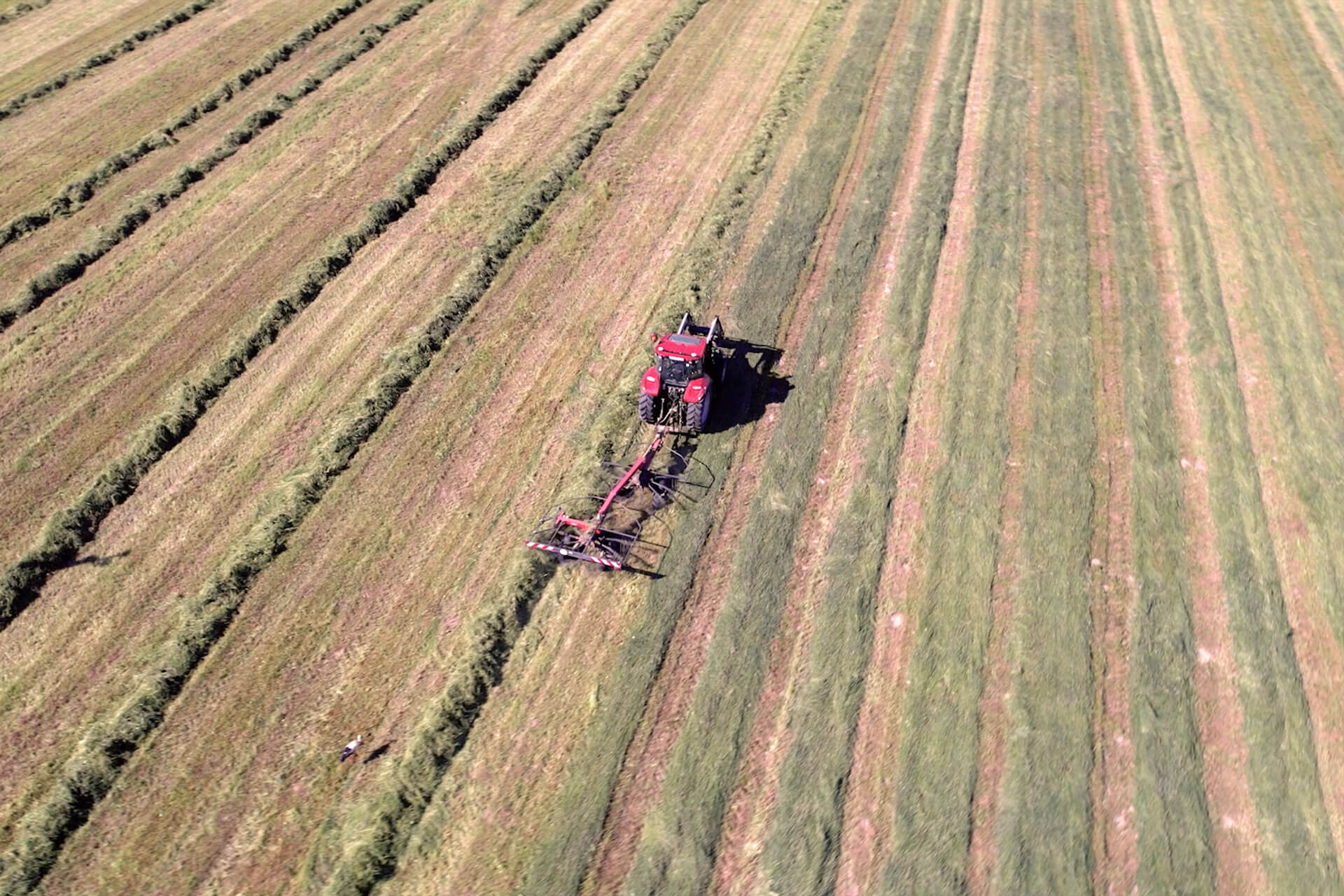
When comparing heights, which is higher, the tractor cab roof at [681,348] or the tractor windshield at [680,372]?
the tractor cab roof at [681,348]

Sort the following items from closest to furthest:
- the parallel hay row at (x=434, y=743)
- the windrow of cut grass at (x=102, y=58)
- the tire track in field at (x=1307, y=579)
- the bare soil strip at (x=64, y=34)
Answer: the parallel hay row at (x=434, y=743), the tire track in field at (x=1307, y=579), the windrow of cut grass at (x=102, y=58), the bare soil strip at (x=64, y=34)

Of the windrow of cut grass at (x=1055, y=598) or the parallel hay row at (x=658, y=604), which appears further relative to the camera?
the windrow of cut grass at (x=1055, y=598)

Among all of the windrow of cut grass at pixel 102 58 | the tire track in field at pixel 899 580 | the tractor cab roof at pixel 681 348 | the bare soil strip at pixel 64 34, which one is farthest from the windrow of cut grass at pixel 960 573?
the bare soil strip at pixel 64 34

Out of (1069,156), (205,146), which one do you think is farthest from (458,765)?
(1069,156)

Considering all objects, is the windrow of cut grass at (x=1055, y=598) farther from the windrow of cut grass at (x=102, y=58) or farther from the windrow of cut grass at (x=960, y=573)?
the windrow of cut grass at (x=102, y=58)

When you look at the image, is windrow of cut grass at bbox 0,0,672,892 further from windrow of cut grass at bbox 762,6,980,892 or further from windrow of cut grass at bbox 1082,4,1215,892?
windrow of cut grass at bbox 1082,4,1215,892

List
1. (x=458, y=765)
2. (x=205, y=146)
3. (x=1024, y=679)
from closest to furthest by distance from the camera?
(x=458, y=765) → (x=1024, y=679) → (x=205, y=146)

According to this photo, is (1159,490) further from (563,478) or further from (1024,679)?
(563,478)
